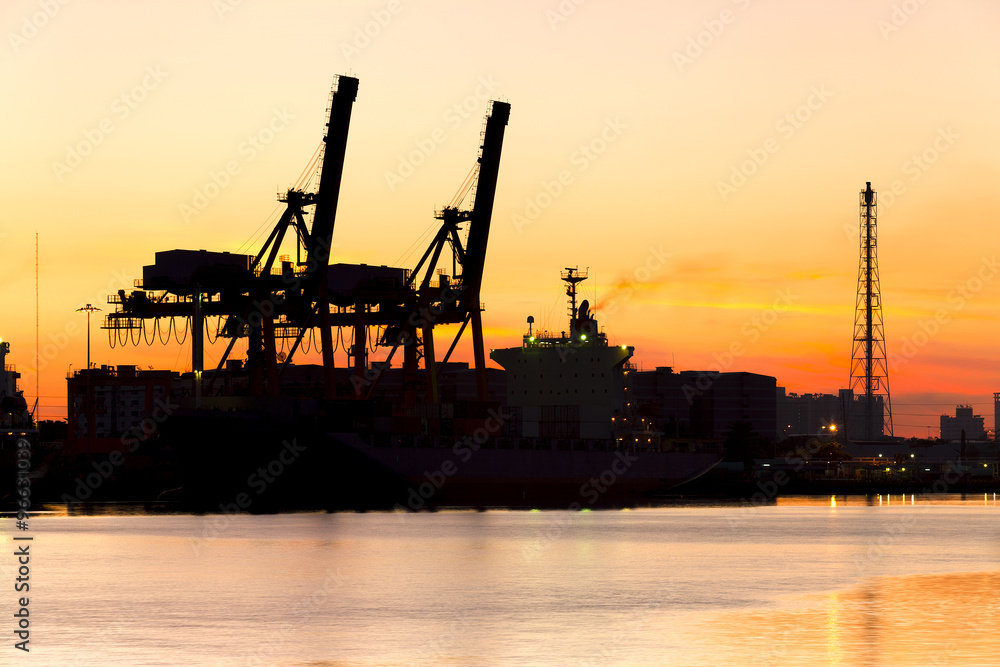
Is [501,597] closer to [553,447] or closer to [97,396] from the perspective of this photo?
[553,447]

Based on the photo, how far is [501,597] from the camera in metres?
27.8

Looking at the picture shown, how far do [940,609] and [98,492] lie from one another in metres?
77.6

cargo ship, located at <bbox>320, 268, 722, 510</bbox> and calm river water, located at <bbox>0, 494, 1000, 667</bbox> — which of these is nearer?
calm river water, located at <bbox>0, 494, 1000, 667</bbox>

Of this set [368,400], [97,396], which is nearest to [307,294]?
[368,400]

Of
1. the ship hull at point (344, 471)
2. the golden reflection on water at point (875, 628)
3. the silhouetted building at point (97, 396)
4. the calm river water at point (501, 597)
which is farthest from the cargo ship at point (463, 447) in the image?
the golden reflection on water at point (875, 628)

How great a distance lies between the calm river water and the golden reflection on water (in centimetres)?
6

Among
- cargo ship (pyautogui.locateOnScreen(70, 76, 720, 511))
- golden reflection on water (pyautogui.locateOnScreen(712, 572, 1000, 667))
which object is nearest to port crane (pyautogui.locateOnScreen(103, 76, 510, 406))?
cargo ship (pyautogui.locateOnScreen(70, 76, 720, 511))

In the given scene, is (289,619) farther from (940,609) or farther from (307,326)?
(307,326)

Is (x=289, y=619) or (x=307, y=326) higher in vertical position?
(x=307, y=326)

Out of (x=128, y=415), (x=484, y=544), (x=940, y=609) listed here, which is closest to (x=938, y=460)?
(x=128, y=415)

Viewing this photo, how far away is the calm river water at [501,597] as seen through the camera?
778 inches

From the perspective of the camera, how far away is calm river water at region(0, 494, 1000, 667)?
64.8 ft

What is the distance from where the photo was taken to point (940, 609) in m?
25.4

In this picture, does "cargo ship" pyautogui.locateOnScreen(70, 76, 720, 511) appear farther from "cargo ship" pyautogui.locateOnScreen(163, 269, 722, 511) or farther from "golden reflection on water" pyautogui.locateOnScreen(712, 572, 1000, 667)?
"golden reflection on water" pyautogui.locateOnScreen(712, 572, 1000, 667)
